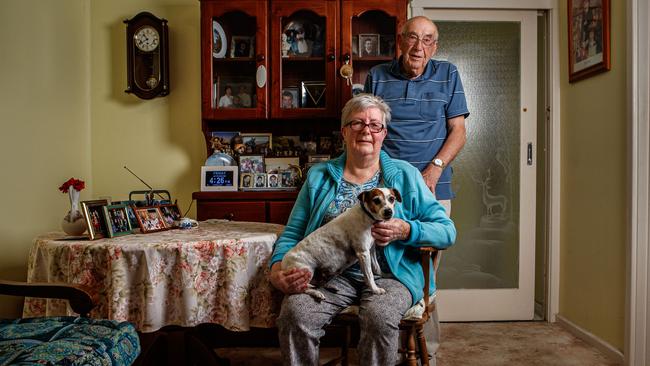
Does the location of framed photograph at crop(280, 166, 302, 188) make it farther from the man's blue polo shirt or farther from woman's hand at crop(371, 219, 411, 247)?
woman's hand at crop(371, 219, 411, 247)

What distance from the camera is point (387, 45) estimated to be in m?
2.91

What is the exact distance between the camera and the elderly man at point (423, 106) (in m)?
2.19

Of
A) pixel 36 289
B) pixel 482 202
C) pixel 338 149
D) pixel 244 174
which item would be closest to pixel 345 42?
pixel 338 149

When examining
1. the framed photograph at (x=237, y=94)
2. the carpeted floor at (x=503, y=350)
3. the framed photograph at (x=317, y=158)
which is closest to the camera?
the carpeted floor at (x=503, y=350)

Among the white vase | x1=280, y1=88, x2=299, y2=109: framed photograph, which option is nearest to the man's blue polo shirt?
x1=280, y1=88, x2=299, y2=109: framed photograph

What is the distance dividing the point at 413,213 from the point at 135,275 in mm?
991

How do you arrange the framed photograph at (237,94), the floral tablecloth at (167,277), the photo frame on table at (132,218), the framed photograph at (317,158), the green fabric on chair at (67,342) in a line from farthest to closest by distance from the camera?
the framed photograph at (317,158), the framed photograph at (237,94), the photo frame on table at (132,218), the floral tablecloth at (167,277), the green fabric on chair at (67,342)

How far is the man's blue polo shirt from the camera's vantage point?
2230 millimetres

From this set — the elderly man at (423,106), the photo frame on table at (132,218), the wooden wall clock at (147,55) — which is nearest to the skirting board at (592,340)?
the elderly man at (423,106)

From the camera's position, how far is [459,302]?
3160 millimetres

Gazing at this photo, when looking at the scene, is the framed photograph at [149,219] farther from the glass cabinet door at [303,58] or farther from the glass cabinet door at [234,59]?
the glass cabinet door at [303,58]

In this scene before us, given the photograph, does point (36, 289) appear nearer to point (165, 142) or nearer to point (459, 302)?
point (165, 142)

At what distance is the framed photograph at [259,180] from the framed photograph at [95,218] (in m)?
1.16

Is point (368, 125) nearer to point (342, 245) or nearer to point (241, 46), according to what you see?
point (342, 245)
